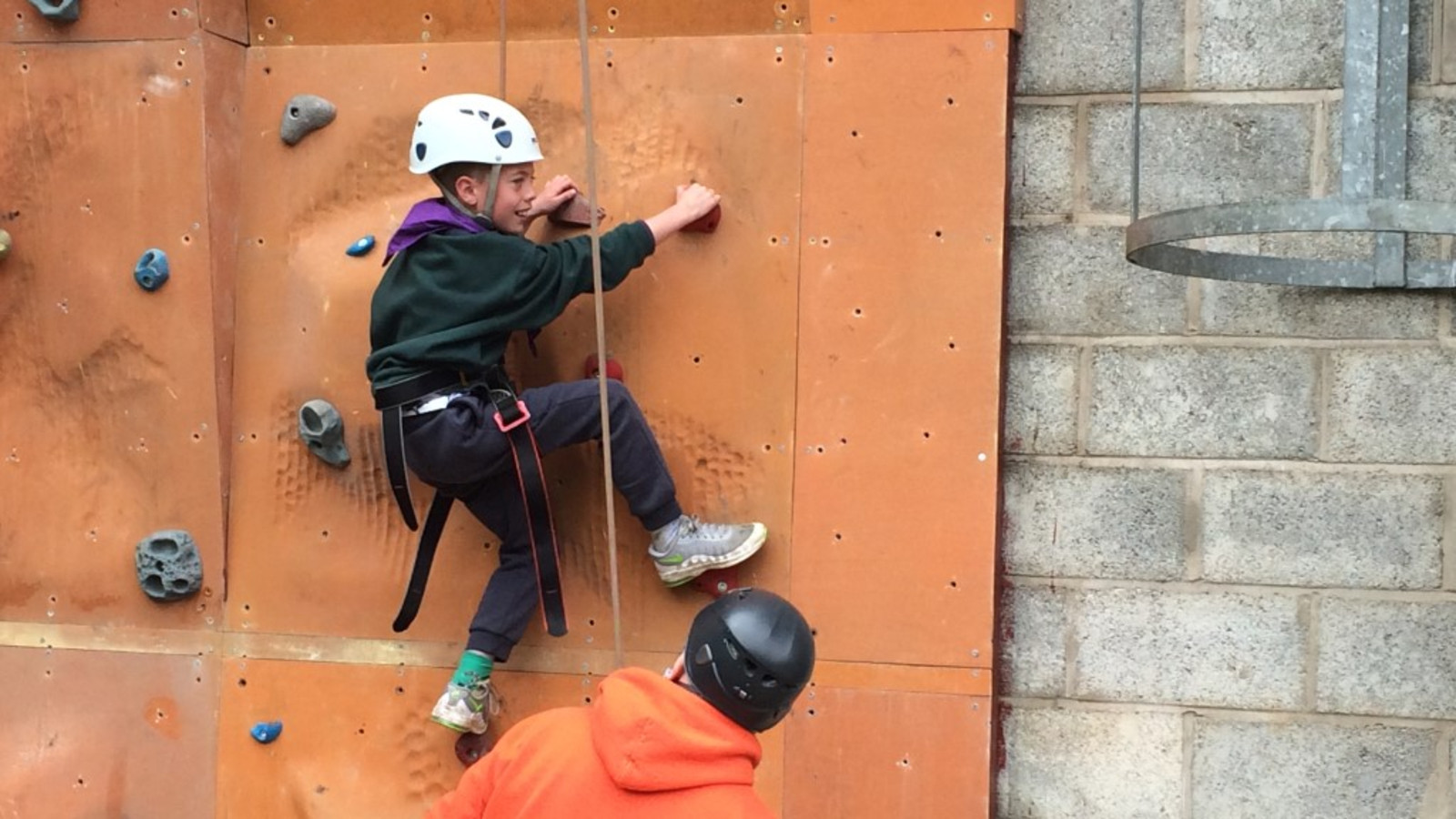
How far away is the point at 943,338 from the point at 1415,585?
1177 millimetres

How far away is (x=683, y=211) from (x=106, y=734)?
2.01 meters

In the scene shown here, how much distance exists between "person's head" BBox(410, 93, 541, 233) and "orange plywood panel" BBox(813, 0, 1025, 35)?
756mm

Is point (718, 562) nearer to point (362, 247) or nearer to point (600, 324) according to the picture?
point (600, 324)

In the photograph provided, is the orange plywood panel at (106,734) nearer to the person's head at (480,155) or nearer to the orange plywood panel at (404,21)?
the person's head at (480,155)

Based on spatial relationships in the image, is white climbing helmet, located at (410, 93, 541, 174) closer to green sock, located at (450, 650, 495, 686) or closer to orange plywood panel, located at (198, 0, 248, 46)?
orange plywood panel, located at (198, 0, 248, 46)

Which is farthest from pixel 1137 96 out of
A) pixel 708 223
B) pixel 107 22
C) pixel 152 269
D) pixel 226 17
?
pixel 107 22

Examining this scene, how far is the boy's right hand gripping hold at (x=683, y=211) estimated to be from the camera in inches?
161

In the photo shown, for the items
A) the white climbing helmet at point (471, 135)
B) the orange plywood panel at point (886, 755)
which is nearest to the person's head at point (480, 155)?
the white climbing helmet at point (471, 135)

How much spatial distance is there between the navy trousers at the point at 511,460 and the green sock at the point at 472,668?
0.02 m

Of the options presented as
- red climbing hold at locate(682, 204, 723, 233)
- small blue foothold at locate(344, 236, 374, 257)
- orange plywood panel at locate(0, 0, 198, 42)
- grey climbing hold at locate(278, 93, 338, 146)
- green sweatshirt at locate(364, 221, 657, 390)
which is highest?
orange plywood panel at locate(0, 0, 198, 42)

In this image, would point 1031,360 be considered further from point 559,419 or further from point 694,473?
point 559,419

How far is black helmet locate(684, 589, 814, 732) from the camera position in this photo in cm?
250

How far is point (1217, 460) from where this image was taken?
13.3 ft

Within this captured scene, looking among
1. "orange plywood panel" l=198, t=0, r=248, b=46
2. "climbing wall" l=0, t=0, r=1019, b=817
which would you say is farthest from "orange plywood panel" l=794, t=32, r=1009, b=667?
"orange plywood panel" l=198, t=0, r=248, b=46
